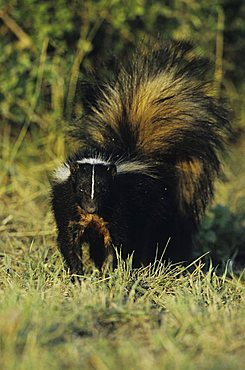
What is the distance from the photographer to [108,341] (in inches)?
166

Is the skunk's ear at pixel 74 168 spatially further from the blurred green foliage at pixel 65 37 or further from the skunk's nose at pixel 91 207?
the blurred green foliage at pixel 65 37

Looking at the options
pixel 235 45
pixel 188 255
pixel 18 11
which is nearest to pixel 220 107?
pixel 188 255

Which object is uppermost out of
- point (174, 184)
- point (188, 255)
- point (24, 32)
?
point (24, 32)

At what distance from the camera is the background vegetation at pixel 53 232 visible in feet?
13.5

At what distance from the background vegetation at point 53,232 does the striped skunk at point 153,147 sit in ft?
1.30

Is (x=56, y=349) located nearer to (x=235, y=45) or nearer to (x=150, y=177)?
(x=150, y=177)

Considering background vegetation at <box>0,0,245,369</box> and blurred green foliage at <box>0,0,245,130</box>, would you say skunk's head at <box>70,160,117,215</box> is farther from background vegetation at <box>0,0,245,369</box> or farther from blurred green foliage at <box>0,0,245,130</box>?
blurred green foliage at <box>0,0,245,130</box>

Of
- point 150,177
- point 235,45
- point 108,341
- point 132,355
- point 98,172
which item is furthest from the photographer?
point 235,45

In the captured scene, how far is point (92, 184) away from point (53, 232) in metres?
1.91

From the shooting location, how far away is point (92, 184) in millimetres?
6125

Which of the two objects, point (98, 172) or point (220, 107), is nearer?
point (98, 172)

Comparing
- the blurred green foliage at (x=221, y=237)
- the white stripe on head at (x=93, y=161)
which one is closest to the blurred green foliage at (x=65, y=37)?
the blurred green foliage at (x=221, y=237)

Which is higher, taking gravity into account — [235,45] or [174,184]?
[235,45]

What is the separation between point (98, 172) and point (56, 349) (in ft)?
7.72
